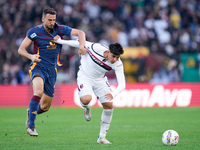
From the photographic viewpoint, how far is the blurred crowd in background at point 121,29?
819 inches

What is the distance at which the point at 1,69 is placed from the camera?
2080 centimetres

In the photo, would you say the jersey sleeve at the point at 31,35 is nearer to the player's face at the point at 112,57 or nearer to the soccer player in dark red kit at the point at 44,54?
the soccer player in dark red kit at the point at 44,54

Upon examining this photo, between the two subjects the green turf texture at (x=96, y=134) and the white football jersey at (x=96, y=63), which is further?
the white football jersey at (x=96, y=63)

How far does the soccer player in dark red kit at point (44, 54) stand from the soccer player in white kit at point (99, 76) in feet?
0.76

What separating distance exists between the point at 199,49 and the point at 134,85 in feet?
14.0

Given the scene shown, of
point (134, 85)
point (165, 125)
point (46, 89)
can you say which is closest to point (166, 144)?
point (46, 89)

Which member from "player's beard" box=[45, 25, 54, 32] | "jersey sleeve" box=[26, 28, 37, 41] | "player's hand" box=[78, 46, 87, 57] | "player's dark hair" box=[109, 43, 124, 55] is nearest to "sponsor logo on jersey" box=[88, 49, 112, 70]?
"player's hand" box=[78, 46, 87, 57]

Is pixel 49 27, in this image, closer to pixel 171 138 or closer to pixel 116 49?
pixel 116 49

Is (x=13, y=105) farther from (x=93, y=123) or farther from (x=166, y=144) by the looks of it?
(x=166, y=144)

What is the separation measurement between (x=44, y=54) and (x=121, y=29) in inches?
562

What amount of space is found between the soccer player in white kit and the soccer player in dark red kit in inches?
9.1

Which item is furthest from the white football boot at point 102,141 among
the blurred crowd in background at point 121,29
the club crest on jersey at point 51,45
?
the blurred crowd in background at point 121,29

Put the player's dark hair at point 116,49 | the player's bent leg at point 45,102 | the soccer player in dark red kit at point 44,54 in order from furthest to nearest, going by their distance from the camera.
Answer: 1. the player's bent leg at point 45,102
2. the soccer player in dark red kit at point 44,54
3. the player's dark hair at point 116,49

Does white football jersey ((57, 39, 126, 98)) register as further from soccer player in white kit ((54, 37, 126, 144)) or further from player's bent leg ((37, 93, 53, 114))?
player's bent leg ((37, 93, 53, 114))
